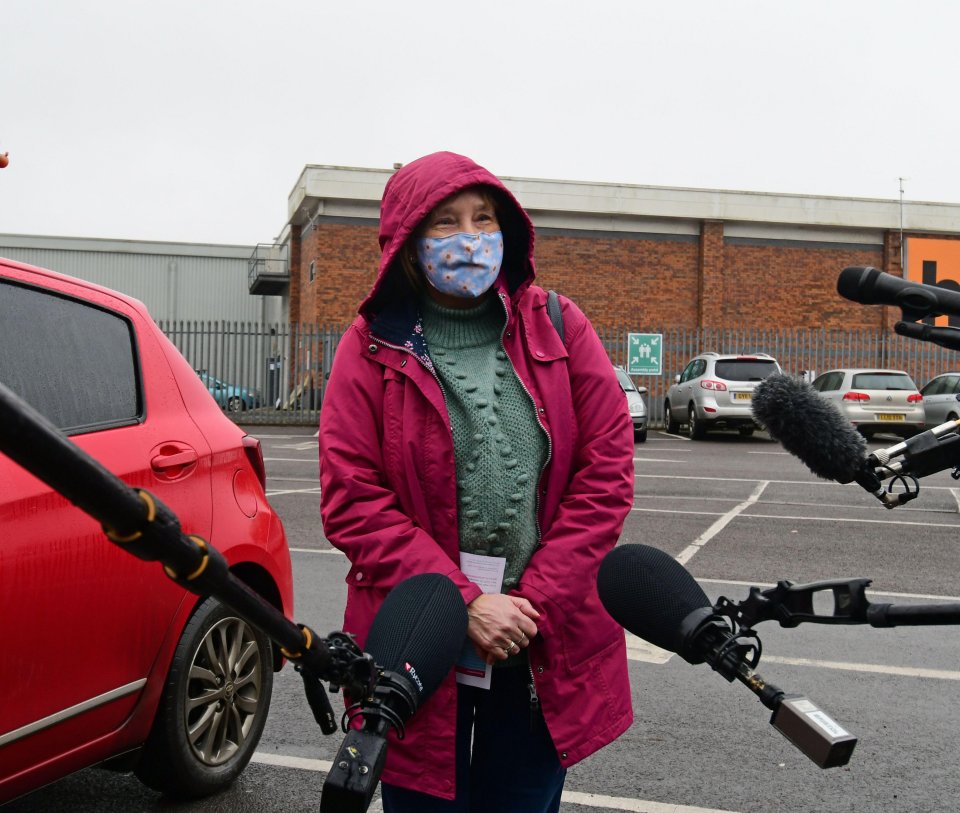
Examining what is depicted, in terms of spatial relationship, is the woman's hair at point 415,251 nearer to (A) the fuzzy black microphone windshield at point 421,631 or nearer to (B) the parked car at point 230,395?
(A) the fuzzy black microphone windshield at point 421,631

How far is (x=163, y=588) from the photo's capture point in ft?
10.1

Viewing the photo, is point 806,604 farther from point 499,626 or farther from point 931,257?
point 931,257

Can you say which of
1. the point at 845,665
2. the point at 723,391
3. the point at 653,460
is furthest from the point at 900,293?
the point at 723,391

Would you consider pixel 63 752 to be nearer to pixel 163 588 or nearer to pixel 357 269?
pixel 163 588

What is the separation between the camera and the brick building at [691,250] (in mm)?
29484

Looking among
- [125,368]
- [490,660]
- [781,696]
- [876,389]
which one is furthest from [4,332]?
[876,389]

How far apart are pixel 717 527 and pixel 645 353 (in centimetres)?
1763

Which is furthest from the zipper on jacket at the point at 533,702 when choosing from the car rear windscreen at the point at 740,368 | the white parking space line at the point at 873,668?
the car rear windscreen at the point at 740,368

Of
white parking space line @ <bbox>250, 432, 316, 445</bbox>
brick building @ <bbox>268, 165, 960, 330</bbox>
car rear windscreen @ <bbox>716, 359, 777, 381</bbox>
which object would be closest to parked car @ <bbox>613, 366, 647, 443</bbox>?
car rear windscreen @ <bbox>716, 359, 777, 381</bbox>

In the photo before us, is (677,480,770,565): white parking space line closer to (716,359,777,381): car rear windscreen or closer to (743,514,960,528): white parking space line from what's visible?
(743,514,960,528): white parking space line

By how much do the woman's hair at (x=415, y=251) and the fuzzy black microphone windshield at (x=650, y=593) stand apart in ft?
2.66

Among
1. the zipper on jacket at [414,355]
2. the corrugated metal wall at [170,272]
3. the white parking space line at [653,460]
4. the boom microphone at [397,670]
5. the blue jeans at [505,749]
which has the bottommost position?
the white parking space line at [653,460]

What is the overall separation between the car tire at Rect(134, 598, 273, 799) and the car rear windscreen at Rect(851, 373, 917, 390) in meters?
17.8

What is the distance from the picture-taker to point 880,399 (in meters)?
18.7
